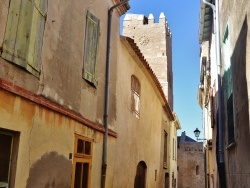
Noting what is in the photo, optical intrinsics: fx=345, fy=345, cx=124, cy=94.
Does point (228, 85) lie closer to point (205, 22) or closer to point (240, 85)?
point (240, 85)

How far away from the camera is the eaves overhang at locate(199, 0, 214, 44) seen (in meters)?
11.2

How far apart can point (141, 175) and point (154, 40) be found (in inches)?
790

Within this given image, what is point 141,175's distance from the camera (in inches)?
509

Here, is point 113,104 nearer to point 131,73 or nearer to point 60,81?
point 131,73

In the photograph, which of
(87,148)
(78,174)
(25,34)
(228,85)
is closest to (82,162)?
(78,174)

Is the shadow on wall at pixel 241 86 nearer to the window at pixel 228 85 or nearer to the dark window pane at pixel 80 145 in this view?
the window at pixel 228 85

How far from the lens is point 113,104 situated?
9.16m

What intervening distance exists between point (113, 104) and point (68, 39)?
9.93 ft

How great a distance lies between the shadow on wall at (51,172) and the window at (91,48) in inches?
78.3

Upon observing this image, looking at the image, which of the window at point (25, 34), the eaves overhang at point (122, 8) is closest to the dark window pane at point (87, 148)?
the window at point (25, 34)

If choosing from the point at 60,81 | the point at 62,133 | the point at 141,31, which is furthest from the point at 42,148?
the point at 141,31

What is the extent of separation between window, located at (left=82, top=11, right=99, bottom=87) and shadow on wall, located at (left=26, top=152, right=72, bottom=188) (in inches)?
78.3

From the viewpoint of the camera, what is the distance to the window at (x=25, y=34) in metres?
4.58

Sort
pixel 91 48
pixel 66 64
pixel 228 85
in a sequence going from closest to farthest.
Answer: pixel 66 64 < pixel 228 85 < pixel 91 48
